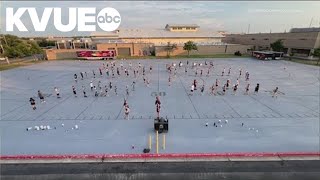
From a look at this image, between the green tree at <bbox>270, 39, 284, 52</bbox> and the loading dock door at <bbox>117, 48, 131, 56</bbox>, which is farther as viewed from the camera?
the loading dock door at <bbox>117, 48, 131, 56</bbox>

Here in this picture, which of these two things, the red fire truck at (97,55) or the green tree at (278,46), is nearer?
the red fire truck at (97,55)

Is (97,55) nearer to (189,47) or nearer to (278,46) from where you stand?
(189,47)

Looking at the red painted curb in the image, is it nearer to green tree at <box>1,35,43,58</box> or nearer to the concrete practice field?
the concrete practice field

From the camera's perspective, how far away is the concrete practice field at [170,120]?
527 inches

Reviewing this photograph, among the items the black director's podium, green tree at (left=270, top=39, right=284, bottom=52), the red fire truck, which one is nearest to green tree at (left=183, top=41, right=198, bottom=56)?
the red fire truck

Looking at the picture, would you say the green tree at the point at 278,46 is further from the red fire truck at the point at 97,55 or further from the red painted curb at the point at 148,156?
the red painted curb at the point at 148,156

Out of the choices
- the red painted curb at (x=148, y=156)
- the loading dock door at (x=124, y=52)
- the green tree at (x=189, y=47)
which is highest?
the green tree at (x=189, y=47)

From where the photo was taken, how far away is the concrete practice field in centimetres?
1338

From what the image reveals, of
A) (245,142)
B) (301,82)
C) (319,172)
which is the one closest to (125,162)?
(245,142)

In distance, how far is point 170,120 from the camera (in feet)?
56.5

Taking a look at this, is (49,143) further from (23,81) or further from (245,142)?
(23,81)

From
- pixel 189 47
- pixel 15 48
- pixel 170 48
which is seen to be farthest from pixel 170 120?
pixel 15 48

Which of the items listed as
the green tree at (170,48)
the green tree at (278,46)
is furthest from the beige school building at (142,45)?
the green tree at (278,46)

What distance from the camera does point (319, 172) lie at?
1068 centimetres
